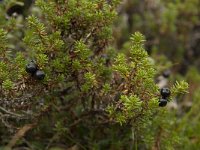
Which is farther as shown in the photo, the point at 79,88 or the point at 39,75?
the point at 79,88

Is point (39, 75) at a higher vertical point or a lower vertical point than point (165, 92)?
higher

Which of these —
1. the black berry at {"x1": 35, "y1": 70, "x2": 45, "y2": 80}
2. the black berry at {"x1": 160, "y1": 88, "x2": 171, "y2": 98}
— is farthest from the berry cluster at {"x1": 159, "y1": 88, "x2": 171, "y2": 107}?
the black berry at {"x1": 35, "y1": 70, "x2": 45, "y2": 80}

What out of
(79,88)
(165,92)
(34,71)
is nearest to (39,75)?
(34,71)

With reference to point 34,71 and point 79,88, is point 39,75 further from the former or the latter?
point 79,88

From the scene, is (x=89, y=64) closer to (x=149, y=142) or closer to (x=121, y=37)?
(x=149, y=142)

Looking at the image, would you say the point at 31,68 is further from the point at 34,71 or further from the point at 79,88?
the point at 79,88

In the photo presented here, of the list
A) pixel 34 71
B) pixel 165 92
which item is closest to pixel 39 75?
pixel 34 71

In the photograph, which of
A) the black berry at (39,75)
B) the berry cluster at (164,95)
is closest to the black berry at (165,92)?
the berry cluster at (164,95)

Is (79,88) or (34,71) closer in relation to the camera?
(34,71)
